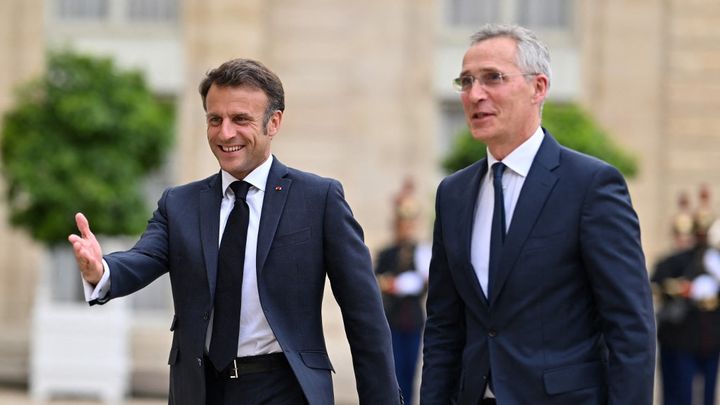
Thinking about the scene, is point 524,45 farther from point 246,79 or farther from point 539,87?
point 246,79

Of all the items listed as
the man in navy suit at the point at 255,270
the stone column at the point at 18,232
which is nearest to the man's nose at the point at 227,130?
the man in navy suit at the point at 255,270

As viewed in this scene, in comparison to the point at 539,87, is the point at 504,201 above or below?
below

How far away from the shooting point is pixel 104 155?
14.7m

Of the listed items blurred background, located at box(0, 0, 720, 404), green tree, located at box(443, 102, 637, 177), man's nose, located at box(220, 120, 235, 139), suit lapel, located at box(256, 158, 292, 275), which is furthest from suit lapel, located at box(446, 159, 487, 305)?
blurred background, located at box(0, 0, 720, 404)

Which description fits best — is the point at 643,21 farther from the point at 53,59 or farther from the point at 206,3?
the point at 53,59

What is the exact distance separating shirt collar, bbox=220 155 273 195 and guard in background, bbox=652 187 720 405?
8.89 m

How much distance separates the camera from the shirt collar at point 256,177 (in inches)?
202

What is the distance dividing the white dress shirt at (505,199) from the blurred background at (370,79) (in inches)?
555

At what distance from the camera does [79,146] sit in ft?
48.7

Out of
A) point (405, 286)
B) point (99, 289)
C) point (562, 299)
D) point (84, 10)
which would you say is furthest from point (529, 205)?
point (84, 10)

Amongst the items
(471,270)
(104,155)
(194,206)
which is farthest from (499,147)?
(104,155)

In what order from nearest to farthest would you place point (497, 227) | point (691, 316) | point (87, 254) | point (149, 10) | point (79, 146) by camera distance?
point (87, 254)
point (497, 227)
point (691, 316)
point (79, 146)
point (149, 10)

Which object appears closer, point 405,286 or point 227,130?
point 227,130

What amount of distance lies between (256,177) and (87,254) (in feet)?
2.51
